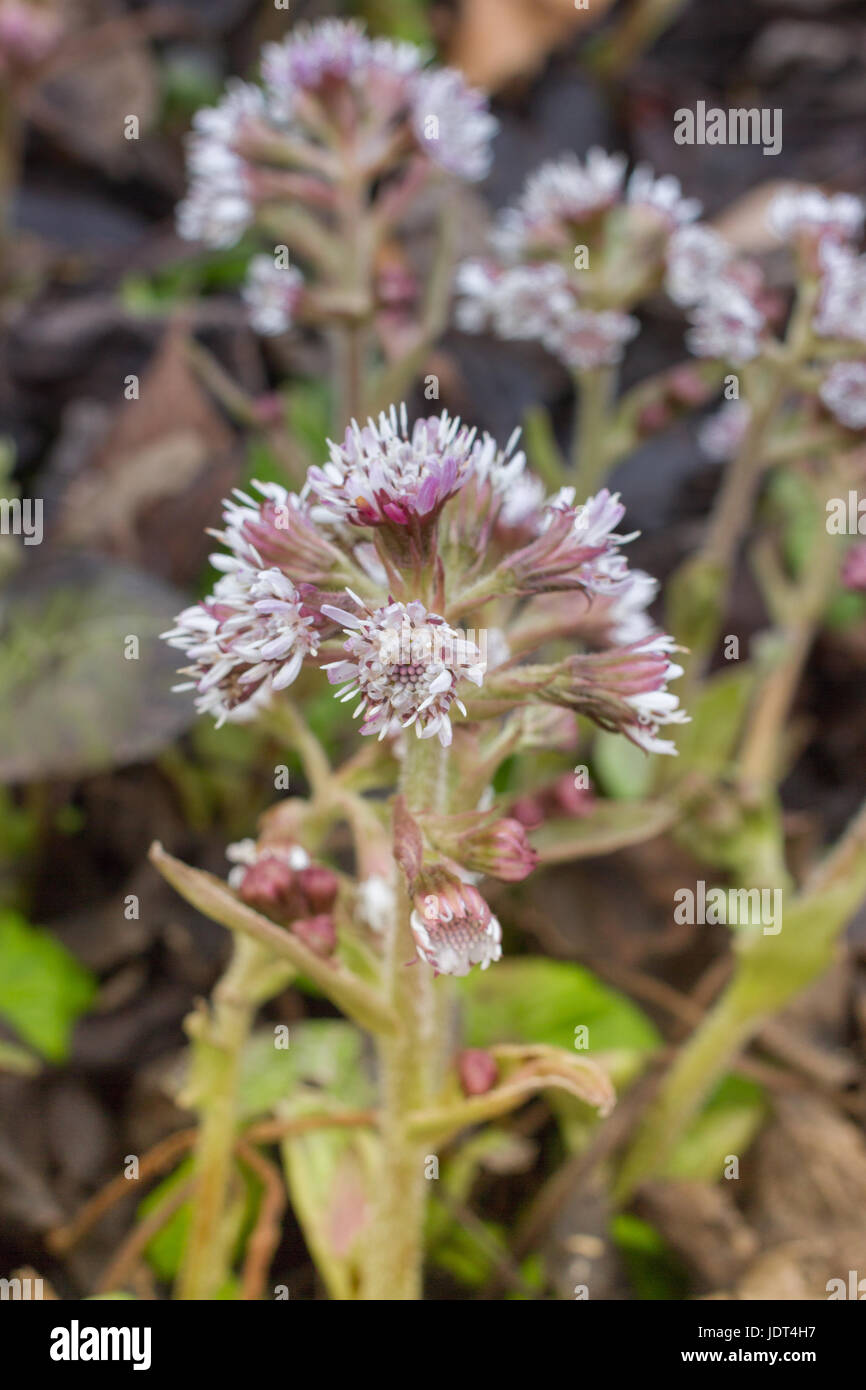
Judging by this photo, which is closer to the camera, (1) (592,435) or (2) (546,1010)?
(2) (546,1010)

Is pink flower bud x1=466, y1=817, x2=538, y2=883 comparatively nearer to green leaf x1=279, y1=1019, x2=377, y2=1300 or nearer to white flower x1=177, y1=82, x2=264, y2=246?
green leaf x1=279, y1=1019, x2=377, y2=1300

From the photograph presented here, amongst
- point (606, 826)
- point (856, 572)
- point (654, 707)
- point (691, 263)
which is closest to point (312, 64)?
point (691, 263)

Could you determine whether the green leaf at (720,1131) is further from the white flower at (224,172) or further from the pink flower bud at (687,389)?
the white flower at (224,172)

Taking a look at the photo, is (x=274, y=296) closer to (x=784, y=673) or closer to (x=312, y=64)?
(x=312, y=64)

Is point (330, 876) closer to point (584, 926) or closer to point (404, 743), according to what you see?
point (404, 743)

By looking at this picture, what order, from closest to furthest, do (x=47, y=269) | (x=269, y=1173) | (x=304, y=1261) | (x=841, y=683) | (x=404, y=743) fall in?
(x=404, y=743) < (x=269, y=1173) < (x=304, y=1261) < (x=841, y=683) < (x=47, y=269)

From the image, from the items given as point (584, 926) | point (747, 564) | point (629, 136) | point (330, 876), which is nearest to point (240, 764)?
point (584, 926)

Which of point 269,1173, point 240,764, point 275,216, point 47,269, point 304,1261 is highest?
point 47,269
